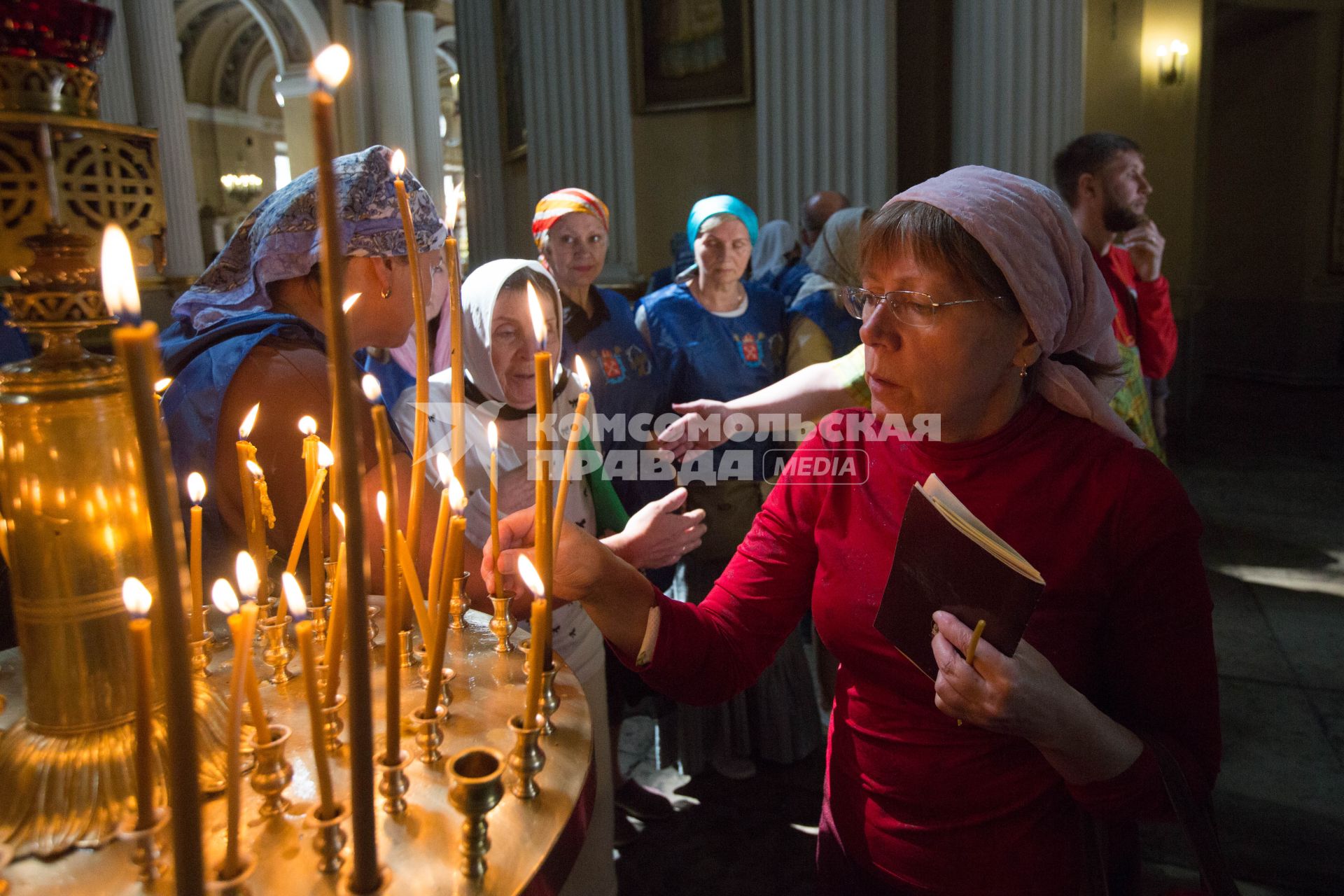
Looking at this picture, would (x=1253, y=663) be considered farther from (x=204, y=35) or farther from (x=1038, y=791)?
(x=204, y=35)

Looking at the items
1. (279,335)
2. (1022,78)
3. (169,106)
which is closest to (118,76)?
(169,106)

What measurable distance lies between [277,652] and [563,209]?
8.54 feet

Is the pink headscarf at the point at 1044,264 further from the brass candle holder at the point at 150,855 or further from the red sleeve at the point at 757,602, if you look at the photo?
the brass candle holder at the point at 150,855

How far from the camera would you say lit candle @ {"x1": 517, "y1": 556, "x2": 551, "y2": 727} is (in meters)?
0.73

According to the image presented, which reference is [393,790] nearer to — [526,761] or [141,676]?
[526,761]

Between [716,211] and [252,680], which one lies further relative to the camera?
[716,211]

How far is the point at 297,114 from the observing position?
53.5ft

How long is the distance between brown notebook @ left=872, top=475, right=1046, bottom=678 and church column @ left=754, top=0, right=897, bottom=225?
544 centimetres

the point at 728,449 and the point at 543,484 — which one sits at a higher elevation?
the point at 543,484

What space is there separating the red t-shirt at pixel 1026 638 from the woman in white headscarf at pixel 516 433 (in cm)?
68

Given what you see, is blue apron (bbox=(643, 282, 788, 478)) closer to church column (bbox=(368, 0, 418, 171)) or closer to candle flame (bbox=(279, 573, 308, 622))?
candle flame (bbox=(279, 573, 308, 622))

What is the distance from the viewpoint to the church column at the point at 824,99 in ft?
20.2

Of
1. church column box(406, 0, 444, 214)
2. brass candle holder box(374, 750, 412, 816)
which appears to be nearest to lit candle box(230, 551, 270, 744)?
brass candle holder box(374, 750, 412, 816)

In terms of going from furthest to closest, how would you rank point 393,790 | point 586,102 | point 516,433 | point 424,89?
point 424,89 → point 586,102 → point 516,433 → point 393,790
